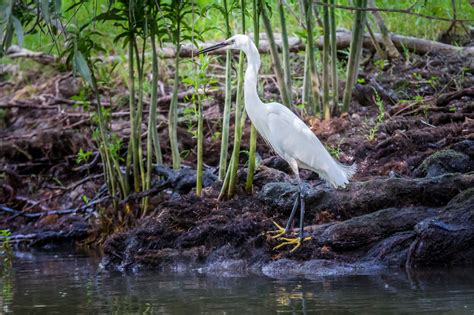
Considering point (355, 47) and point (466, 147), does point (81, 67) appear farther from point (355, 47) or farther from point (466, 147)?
point (355, 47)

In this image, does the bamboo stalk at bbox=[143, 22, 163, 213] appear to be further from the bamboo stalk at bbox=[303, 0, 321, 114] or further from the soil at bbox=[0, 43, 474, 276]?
the bamboo stalk at bbox=[303, 0, 321, 114]

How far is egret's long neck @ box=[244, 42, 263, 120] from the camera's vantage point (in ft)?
26.7

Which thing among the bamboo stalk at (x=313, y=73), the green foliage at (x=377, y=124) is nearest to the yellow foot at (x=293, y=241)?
the green foliage at (x=377, y=124)

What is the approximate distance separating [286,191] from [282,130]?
0.61 m

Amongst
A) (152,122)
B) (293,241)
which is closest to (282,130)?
(293,241)

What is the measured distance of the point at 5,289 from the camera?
6.95m

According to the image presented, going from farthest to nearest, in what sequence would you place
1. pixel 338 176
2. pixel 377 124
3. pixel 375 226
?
1. pixel 377 124
2. pixel 338 176
3. pixel 375 226

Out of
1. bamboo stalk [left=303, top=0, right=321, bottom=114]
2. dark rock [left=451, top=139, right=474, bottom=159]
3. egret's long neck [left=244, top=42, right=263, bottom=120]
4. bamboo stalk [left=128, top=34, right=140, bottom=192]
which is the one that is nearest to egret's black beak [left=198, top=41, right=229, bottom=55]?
egret's long neck [left=244, top=42, right=263, bottom=120]

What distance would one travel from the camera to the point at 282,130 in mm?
8250

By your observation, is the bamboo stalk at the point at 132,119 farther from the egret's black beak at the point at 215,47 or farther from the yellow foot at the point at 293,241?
the yellow foot at the point at 293,241

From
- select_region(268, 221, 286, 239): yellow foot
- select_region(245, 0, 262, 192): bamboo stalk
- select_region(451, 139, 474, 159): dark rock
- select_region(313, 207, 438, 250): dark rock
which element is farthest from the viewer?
select_region(451, 139, 474, 159): dark rock

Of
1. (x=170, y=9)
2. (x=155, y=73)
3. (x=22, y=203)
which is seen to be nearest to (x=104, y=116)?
(x=155, y=73)

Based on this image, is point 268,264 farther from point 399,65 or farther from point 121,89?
point 121,89

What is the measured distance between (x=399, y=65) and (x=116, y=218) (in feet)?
18.1
